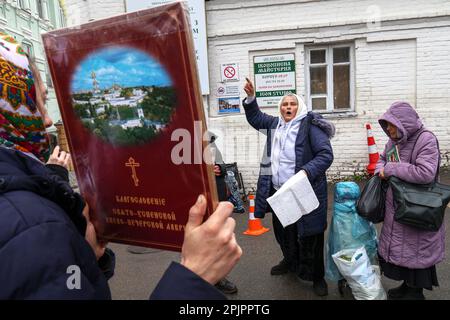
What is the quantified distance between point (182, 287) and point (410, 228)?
2.62m

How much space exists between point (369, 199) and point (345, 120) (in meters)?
4.19

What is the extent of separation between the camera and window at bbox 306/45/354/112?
6.98 meters

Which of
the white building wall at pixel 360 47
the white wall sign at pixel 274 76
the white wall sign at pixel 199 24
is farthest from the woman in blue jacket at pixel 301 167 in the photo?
the white building wall at pixel 360 47

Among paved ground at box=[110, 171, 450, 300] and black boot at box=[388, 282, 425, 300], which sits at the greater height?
black boot at box=[388, 282, 425, 300]

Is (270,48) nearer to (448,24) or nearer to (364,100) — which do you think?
(364,100)

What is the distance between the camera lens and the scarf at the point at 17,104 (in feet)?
3.09

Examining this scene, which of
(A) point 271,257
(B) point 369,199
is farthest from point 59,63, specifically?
(A) point 271,257

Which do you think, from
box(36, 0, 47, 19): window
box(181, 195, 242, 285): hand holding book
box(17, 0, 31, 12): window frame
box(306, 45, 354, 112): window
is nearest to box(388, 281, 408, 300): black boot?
box(181, 195, 242, 285): hand holding book

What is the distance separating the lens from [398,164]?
2951mm

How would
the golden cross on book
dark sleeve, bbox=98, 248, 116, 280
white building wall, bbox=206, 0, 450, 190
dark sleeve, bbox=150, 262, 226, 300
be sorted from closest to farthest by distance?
→ dark sleeve, bbox=150, 262, 226, 300
the golden cross on book
dark sleeve, bbox=98, 248, 116, 280
white building wall, bbox=206, 0, 450, 190

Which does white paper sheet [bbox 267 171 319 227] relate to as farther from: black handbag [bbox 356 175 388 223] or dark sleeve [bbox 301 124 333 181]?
black handbag [bbox 356 175 388 223]

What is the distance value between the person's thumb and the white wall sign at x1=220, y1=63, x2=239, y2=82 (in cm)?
618

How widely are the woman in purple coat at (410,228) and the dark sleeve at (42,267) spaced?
277 cm

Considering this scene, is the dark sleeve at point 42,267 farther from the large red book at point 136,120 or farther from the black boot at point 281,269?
the black boot at point 281,269
